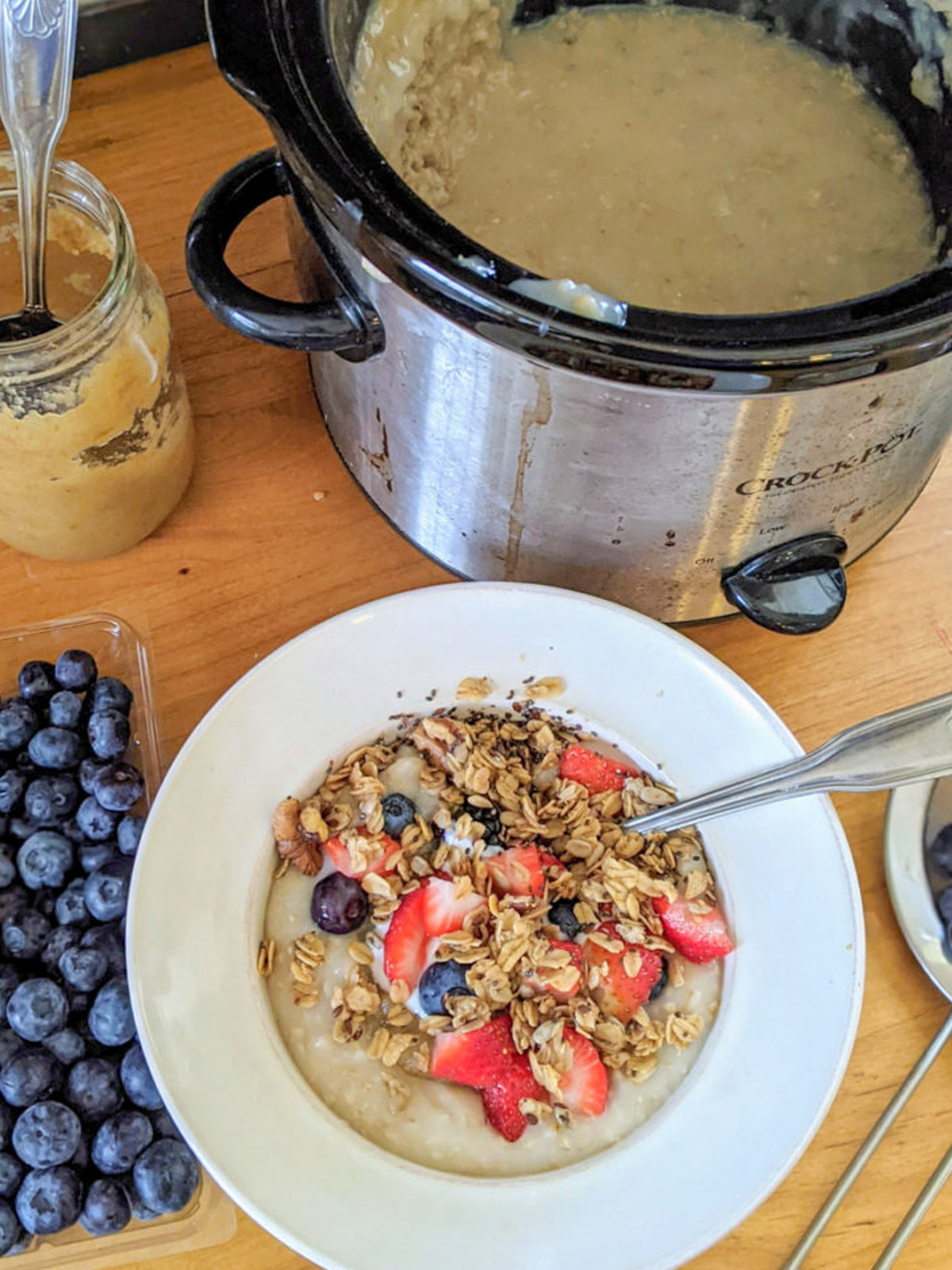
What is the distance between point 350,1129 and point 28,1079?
18 centimetres

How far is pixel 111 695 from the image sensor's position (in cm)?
76

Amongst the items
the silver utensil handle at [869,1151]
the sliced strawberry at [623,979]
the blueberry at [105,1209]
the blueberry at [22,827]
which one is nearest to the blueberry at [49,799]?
the blueberry at [22,827]

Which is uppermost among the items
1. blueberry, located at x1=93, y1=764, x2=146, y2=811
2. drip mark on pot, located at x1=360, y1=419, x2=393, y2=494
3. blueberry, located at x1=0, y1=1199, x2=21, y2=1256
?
drip mark on pot, located at x1=360, y1=419, x2=393, y2=494

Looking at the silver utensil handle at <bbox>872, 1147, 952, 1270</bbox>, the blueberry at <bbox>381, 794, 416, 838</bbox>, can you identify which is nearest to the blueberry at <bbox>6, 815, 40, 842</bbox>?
the blueberry at <bbox>381, 794, 416, 838</bbox>

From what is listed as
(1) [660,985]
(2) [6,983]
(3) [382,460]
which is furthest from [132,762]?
(1) [660,985]

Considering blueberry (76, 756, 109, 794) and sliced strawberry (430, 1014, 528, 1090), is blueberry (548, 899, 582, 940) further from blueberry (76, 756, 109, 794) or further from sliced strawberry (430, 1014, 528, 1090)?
blueberry (76, 756, 109, 794)

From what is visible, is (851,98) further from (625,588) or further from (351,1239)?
(351,1239)

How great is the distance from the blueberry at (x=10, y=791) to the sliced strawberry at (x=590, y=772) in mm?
335

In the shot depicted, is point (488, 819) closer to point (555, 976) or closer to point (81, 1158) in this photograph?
point (555, 976)

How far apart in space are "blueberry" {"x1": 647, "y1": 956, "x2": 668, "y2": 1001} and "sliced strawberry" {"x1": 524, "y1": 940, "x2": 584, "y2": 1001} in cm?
4

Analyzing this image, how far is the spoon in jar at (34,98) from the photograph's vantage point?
657mm

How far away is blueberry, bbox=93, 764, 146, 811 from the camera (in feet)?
2.39

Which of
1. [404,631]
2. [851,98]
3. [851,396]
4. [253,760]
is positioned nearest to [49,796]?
[253,760]

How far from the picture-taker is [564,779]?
2.52 ft
